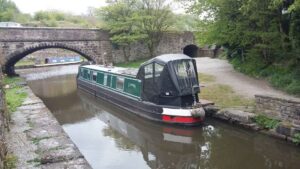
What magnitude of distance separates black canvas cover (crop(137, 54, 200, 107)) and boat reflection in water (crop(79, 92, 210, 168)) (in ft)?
2.31

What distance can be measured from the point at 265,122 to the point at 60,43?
549 inches

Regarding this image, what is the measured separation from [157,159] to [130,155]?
0.60 m

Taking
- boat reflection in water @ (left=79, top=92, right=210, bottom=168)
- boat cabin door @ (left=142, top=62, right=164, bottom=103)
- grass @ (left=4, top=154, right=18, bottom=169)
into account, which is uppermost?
boat cabin door @ (left=142, top=62, right=164, bottom=103)

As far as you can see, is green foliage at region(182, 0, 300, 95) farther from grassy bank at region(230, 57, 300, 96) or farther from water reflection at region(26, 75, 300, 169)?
water reflection at region(26, 75, 300, 169)

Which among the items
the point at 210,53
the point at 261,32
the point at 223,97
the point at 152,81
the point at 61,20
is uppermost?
the point at 61,20

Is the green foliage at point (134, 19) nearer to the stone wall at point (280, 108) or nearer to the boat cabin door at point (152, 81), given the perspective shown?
the boat cabin door at point (152, 81)

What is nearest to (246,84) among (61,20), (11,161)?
(11,161)

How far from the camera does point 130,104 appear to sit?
9289 millimetres

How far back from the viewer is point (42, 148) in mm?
5066

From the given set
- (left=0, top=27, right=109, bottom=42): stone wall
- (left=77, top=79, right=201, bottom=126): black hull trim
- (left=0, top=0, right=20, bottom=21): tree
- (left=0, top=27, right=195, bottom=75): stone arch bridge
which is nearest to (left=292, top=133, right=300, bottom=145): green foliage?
(left=77, top=79, right=201, bottom=126): black hull trim

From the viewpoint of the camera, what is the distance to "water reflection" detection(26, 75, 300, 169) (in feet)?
17.9

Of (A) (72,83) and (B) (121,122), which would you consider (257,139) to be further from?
(A) (72,83)

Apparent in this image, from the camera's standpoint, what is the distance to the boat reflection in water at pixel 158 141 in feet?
18.9

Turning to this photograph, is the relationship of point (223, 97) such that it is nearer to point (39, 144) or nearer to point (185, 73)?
point (185, 73)
